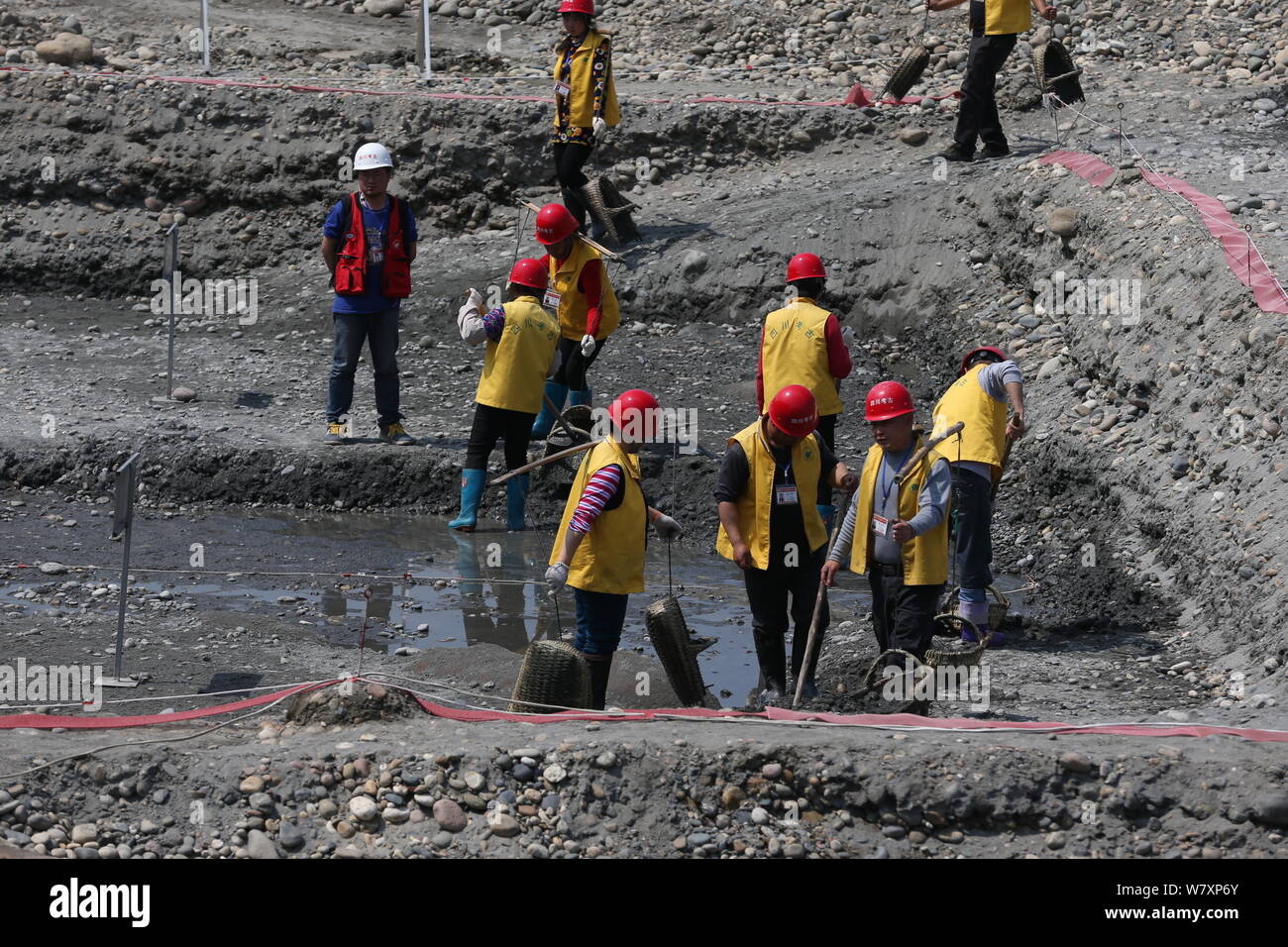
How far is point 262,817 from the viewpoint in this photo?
5.81m

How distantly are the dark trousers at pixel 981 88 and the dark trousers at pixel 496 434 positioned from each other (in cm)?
586

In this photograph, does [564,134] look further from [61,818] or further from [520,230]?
[61,818]

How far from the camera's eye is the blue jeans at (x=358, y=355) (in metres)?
11.0

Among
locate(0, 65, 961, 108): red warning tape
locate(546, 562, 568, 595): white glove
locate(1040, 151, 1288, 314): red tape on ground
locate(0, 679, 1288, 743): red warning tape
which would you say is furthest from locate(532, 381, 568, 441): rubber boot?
locate(0, 65, 961, 108): red warning tape

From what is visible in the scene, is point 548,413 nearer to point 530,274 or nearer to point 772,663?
point 530,274

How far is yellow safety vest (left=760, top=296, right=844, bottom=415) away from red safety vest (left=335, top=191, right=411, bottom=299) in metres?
3.14

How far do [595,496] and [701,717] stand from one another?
1061 mm

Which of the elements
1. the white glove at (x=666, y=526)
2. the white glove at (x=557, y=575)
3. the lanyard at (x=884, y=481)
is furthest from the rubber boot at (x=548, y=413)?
the white glove at (x=557, y=575)

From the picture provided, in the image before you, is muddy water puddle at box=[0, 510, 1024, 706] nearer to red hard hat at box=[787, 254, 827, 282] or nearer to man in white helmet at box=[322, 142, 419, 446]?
man in white helmet at box=[322, 142, 419, 446]

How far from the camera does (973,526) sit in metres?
8.27

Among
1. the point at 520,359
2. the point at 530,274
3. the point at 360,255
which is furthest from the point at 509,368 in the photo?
the point at 360,255

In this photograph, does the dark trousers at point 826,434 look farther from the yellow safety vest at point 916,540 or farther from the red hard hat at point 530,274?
the red hard hat at point 530,274
